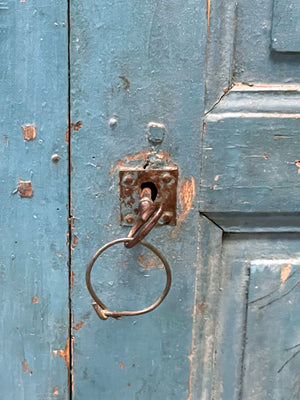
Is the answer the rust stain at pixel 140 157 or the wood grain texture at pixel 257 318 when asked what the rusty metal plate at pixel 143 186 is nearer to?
the rust stain at pixel 140 157

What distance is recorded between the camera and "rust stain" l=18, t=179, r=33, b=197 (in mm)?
674

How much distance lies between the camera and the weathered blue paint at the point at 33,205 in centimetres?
62

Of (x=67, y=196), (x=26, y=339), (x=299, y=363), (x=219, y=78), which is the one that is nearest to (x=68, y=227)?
(x=67, y=196)

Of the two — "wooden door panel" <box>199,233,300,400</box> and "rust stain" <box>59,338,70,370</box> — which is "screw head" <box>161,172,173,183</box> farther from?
"rust stain" <box>59,338,70,370</box>

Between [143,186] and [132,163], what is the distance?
4 centimetres

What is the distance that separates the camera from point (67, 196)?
0.68 metres

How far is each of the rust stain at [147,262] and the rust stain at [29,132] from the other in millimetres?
236

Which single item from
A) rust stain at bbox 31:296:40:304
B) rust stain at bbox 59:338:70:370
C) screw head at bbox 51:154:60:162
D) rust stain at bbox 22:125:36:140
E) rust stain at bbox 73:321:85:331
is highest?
rust stain at bbox 22:125:36:140

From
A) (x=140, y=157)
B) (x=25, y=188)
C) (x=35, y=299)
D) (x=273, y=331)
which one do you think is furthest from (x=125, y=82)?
(x=273, y=331)

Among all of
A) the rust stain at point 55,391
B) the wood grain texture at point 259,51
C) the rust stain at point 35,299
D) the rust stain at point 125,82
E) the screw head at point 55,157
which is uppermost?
the wood grain texture at point 259,51

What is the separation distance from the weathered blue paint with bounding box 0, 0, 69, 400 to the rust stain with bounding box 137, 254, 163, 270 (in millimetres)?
114

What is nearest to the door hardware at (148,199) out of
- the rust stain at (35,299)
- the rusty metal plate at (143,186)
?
the rusty metal plate at (143,186)

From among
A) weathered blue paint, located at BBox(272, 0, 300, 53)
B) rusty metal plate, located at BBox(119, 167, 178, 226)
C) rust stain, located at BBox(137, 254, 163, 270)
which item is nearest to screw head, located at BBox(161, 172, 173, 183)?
rusty metal plate, located at BBox(119, 167, 178, 226)

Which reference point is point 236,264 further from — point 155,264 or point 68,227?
point 68,227
